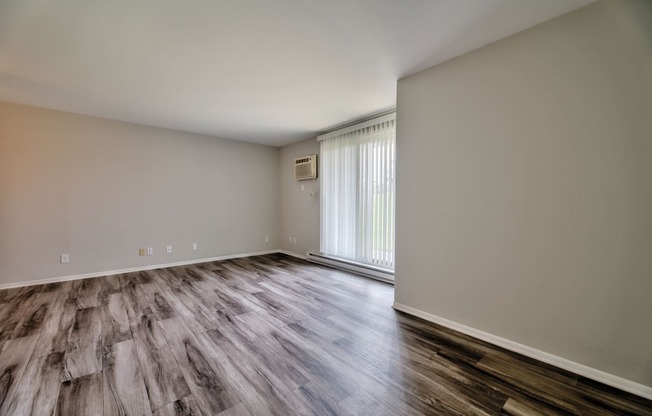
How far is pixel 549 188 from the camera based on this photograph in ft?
5.65

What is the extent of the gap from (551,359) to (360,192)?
275cm

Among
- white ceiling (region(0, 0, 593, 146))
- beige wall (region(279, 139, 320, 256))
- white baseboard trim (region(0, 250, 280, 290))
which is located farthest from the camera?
beige wall (region(279, 139, 320, 256))

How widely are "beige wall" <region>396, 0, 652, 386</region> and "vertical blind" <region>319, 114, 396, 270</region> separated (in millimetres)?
1054

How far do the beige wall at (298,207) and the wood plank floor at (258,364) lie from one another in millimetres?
A: 2217

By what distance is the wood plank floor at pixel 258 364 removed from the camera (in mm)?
1352

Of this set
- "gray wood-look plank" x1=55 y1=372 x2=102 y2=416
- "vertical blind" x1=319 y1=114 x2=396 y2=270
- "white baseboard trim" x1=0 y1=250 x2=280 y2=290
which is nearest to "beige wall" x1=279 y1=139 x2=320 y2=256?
"vertical blind" x1=319 y1=114 x2=396 y2=270

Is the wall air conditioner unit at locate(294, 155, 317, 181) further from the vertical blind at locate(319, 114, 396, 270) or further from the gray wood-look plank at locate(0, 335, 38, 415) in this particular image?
the gray wood-look plank at locate(0, 335, 38, 415)

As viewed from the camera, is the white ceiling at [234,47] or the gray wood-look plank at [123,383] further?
the white ceiling at [234,47]

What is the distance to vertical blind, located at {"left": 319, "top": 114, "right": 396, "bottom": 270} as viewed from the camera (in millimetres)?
3482

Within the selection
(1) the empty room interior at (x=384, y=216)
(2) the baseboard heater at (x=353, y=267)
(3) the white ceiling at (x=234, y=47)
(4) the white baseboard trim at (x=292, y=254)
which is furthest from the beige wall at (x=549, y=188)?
(4) the white baseboard trim at (x=292, y=254)

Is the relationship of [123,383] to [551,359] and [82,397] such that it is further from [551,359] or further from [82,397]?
[551,359]

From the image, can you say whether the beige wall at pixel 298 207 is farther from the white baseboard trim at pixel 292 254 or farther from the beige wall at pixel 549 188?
the beige wall at pixel 549 188

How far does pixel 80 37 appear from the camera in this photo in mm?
1895

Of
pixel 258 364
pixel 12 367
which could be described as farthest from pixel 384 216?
pixel 12 367
